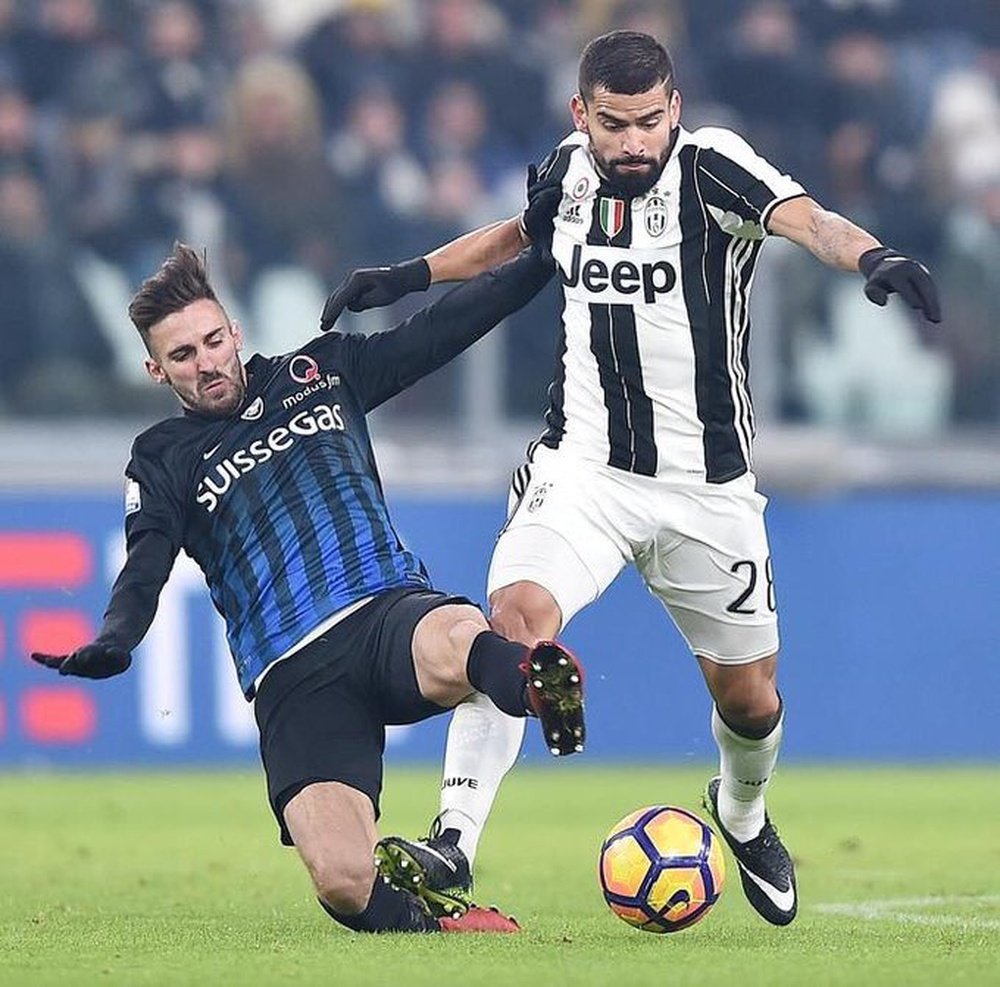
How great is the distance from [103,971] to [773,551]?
7.42 meters

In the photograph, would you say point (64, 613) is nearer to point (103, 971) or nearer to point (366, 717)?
point (366, 717)

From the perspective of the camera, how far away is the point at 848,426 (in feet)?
41.1

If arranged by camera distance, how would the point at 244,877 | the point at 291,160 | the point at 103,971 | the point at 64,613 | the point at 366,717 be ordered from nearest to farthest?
the point at 103,971 < the point at 366,717 < the point at 244,877 < the point at 64,613 < the point at 291,160

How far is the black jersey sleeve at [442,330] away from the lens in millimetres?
6668

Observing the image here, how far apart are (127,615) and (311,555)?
556mm

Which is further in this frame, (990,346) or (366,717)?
(990,346)

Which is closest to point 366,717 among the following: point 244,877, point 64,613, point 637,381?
point 637,381

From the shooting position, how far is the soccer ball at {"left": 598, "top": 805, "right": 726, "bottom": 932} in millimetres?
5875

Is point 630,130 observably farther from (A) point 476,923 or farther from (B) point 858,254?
(A) point 476,923

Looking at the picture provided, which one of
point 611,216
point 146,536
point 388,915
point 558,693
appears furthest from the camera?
point 611,216

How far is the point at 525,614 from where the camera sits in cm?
621

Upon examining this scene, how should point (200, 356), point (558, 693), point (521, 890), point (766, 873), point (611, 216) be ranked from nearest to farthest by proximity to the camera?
point (558, 693) < point (200, 356) < point (611, 216) < point (766, 873) < point (521, 890)

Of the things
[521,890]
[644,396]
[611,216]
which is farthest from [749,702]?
[611,216]

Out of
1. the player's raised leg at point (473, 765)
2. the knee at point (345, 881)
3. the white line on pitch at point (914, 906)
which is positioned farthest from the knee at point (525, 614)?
the white line on pitch at point (914, 906)
